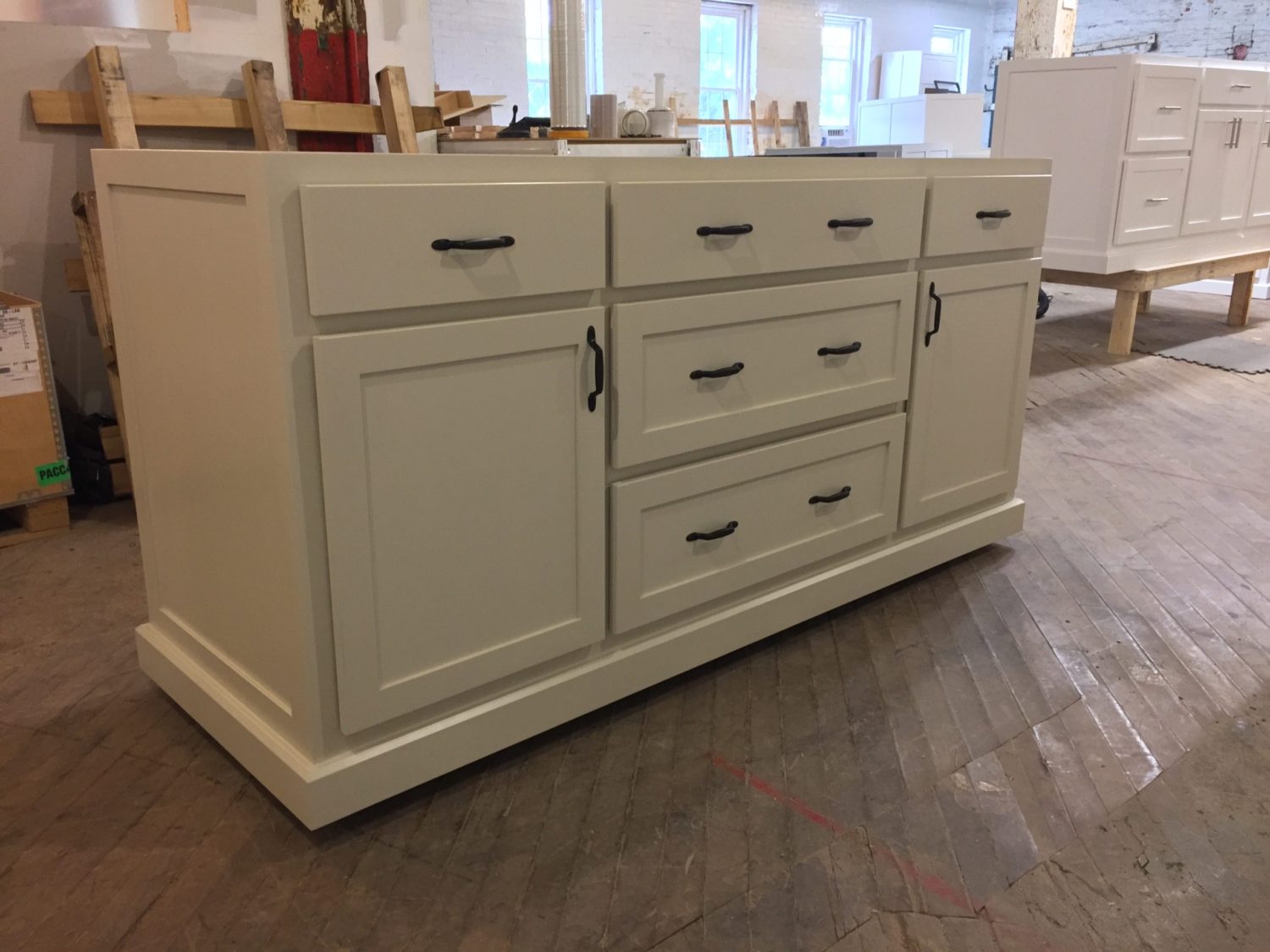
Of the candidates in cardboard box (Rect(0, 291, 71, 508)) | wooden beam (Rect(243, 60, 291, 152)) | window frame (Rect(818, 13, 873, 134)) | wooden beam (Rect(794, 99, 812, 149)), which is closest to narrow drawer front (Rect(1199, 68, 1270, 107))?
wooden beam (Rect(243, 60, 291, 152))

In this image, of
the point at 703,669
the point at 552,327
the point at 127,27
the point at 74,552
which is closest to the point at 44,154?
the point at 127,27

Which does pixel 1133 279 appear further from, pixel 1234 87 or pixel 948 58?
pixel 948 58

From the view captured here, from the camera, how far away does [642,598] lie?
1553 mm

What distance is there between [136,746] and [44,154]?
1836 mm

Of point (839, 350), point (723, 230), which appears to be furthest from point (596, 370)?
point (839, 350)

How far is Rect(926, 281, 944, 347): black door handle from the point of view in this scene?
6.21 ft

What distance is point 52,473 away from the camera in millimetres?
2363

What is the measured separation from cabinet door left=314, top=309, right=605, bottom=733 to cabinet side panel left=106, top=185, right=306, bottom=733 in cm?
8

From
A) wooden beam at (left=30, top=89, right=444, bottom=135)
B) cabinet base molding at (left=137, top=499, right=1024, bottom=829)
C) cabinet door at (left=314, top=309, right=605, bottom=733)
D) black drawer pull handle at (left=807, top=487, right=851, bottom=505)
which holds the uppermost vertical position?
wooden beam at (left=30, top=89, right=444, bottom=135)

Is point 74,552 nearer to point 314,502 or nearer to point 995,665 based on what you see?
point 314,502

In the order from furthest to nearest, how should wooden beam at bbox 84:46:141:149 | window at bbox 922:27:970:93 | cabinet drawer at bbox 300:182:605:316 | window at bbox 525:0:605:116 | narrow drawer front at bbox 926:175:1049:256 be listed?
window at bbox 922:27:970:93 < window at bbox 525:0:605:116 < wooden beam at bbox 84:46:141:149 < narrow drawer front at bbox 926:175:1049:256 < cabinet drawer at bbox 300:182:605:316

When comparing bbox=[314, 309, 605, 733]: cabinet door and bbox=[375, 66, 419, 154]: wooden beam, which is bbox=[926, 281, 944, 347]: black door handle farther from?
bbox=[375, 66, 419, 154]: wooden beam

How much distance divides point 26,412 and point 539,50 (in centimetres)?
538

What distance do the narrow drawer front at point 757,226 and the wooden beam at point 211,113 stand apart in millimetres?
1815
